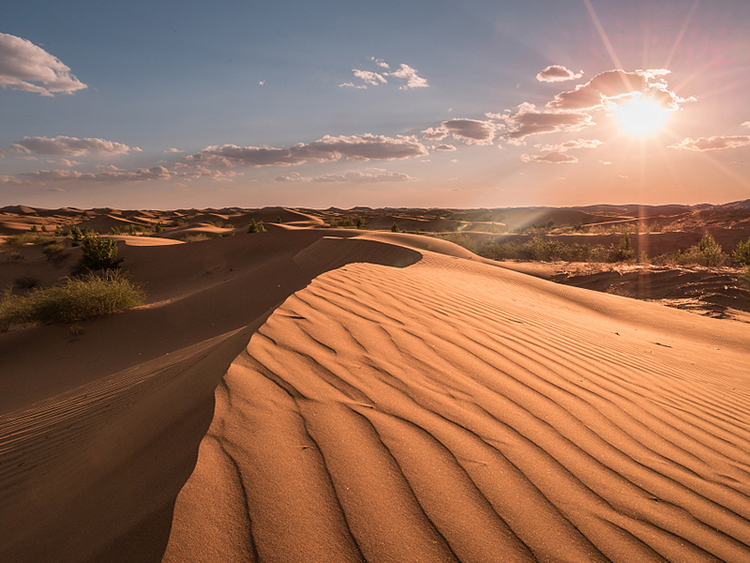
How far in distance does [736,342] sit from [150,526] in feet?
22.8

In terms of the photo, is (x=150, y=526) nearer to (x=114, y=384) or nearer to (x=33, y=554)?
(x=33, y=554)

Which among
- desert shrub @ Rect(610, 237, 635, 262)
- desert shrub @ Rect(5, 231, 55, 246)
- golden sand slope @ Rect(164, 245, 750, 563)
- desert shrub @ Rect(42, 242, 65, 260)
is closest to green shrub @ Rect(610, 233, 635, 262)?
desert shrub @ Rect(610, 237, 635, 262)

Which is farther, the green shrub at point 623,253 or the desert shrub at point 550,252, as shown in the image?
the desert shrub at point 550,252

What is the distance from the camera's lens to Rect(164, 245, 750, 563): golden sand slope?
48.6 inches

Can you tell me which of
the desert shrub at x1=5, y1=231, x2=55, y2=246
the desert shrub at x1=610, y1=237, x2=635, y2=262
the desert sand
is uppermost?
the desert shrub at x1=5, y1=231, x2=55, y2=246

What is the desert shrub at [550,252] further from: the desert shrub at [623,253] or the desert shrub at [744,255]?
the desert shrub at [744,255]

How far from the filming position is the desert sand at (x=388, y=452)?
1248mm

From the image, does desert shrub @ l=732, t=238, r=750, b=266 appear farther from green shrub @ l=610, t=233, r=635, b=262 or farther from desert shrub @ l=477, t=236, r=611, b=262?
desert shrub @ l=477, t=236, r=611, b=262

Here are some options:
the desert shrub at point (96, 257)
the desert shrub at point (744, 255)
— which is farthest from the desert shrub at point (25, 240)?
the desert shrub at point (744, 255)

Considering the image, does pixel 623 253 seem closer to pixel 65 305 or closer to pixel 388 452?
pixel 388 452

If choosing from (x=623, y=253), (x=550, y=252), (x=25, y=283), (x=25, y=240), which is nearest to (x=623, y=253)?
(x=623, y=253)

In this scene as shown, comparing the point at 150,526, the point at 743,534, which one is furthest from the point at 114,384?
the point at 743,534

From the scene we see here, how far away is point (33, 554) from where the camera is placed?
4.49 ft

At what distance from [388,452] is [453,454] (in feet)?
0.97
